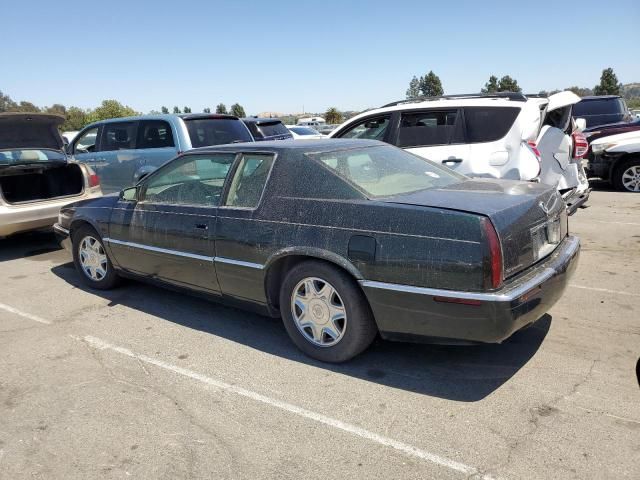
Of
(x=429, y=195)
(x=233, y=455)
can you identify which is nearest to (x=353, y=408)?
(x=233, y=455)

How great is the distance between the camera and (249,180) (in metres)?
4.14

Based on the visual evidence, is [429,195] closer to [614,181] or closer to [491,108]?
[491,108]

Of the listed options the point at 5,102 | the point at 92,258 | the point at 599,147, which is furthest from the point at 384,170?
the point at 5,102

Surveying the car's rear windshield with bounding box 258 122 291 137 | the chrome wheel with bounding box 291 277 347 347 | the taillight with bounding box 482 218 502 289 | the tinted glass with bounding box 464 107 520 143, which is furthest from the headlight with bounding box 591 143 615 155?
the chrome wheel with bounding box 291 277 347 347

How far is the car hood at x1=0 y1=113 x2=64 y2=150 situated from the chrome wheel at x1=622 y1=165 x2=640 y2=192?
1023cm

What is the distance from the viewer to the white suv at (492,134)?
621 centimetres

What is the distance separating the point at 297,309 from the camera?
3811 millimetres

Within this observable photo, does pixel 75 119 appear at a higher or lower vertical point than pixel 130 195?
higher

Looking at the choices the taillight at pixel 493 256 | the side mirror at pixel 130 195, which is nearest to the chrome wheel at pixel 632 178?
the taillight at pixel 493 256

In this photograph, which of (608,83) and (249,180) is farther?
(608,83)

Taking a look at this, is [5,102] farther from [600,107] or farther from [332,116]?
[600,107]

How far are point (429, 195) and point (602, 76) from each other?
5030 cm

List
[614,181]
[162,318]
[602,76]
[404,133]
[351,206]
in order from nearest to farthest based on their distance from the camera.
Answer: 1. [351,206]
2. [162,318]
3. [404,133]
4. [614,181]
5. [602,76]

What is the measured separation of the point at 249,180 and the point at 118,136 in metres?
5.94
